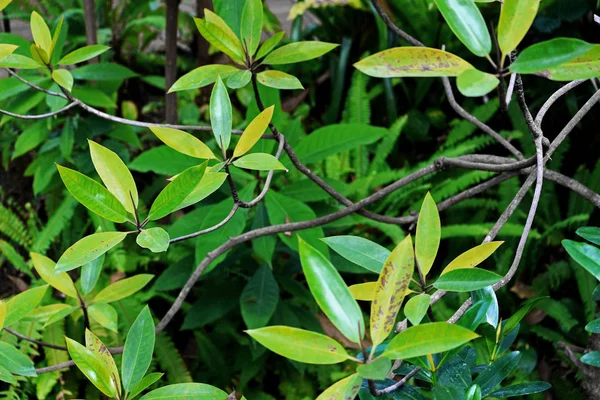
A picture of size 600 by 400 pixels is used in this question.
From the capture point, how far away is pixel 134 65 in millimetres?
3623

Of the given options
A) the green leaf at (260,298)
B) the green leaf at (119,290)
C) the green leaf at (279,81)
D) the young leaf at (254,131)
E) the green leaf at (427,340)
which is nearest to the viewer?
the green leaf at (427,340)

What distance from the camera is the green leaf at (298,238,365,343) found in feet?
1.87

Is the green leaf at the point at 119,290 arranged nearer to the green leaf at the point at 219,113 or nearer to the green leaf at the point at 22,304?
the green leaf at the point at 22,304

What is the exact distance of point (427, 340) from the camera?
551mm

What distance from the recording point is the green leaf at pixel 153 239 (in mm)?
711

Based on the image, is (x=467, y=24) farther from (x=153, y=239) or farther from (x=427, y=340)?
(x=153, y=239)

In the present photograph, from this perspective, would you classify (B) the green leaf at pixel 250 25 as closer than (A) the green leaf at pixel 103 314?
Yes

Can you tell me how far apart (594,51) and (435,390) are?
396 millimetres

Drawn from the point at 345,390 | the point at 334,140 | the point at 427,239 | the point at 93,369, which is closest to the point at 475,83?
the point at 427,239

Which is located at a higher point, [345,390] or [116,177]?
[116,177]

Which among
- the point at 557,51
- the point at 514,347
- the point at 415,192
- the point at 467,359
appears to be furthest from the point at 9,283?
the point at 557,51

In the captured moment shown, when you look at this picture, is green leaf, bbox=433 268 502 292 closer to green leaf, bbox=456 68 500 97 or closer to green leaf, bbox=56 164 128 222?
green leaf, bbox=456 68 500 97

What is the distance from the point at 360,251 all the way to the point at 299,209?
1.14 metres

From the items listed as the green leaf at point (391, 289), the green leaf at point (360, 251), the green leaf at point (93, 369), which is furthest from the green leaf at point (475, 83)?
the green leaf at point (93, 369)
